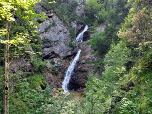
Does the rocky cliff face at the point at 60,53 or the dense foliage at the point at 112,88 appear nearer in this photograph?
the dense foliage at the point at 112,88

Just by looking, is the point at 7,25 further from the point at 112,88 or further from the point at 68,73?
the point at 68,73

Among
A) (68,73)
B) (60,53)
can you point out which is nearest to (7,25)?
(60,53)

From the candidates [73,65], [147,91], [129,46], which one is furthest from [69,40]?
[147,91]

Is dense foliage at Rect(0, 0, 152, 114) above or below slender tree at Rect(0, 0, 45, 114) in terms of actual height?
below

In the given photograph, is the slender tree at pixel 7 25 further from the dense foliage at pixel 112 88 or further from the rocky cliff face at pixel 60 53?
the rocky cliff face at pixel 60 53

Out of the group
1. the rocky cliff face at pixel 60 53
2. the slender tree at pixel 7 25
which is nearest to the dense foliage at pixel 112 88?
the slender tree at pixel 7 25

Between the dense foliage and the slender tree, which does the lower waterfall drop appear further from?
the slender tree

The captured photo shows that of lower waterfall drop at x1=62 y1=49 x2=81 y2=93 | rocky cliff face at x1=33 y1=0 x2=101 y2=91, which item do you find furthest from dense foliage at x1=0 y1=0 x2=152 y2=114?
lower waterfall drop at x1=62 y1=49 x2=81 y2=93

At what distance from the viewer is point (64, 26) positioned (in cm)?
2753

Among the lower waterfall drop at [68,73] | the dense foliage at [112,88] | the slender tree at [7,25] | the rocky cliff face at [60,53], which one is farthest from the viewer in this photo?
the rocky cliff face at [60,53]

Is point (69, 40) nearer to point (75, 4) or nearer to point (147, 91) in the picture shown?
point (75, 4)

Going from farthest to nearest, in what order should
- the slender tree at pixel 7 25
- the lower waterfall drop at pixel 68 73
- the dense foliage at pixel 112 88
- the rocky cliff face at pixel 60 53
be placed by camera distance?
the rocky cliff face at pixel 60 53 < the lower waterfall drop at pixel 68 73 < the dense foliage at pixel 112 88 < the slender tree at pixel 7 25

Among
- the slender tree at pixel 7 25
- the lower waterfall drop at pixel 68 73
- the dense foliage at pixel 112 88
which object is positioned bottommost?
the lower waterfall drop at pixel 68 73

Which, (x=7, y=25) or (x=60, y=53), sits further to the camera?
(x=60, y=53)
